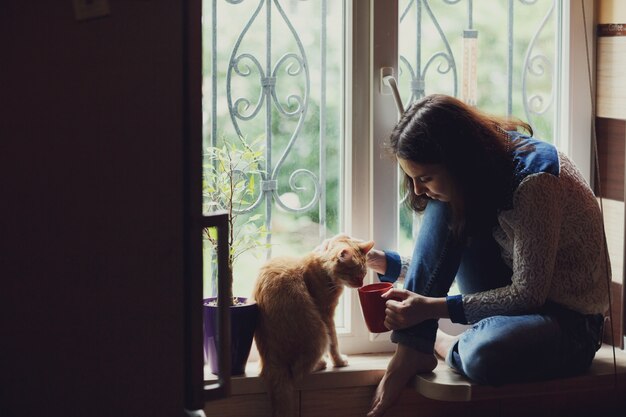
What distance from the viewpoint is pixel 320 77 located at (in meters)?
2.23

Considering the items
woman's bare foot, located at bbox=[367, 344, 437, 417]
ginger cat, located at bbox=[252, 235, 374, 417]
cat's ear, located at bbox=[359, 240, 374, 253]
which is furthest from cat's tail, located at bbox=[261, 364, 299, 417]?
cat's ear, located at bbox=[359, 240, 374, 253]

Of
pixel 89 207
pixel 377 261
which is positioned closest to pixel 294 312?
pixel 377 261

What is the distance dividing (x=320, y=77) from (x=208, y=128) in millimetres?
316

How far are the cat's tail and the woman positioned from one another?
208 millimetres

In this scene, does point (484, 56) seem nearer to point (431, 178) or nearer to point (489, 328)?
point (431, 178)

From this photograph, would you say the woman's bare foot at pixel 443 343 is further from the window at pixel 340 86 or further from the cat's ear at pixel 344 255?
the cat's ear at pixel 344 255

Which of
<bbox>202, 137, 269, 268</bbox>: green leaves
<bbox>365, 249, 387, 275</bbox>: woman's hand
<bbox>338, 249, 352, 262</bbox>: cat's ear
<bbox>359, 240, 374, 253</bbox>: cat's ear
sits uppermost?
<bbox>202, 137, 269, 268</bbox>: green leaves

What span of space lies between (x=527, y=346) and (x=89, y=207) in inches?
43.0

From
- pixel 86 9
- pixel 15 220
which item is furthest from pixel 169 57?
pixel 15 220

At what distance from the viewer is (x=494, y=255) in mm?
2061

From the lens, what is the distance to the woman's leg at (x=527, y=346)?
6.43 feet

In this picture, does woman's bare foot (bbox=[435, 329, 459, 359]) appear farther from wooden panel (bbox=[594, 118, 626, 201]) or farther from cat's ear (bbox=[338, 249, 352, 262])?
wooden panel (bbox=[594, 118, 626, 201])

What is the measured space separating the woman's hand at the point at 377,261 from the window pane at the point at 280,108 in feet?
0.52

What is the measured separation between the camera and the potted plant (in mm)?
2033
